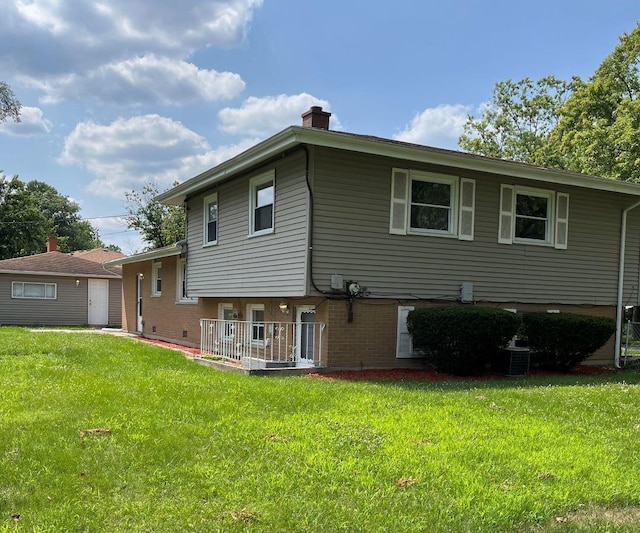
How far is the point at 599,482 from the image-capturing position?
4.27 meters

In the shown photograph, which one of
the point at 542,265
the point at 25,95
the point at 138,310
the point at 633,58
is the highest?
the point at 633,58

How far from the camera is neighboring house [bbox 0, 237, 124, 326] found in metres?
24.1

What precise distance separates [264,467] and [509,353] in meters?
7.19

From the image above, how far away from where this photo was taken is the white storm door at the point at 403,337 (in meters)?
10.5

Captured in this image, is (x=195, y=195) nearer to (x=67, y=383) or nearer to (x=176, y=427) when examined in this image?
(x=67, y=383)

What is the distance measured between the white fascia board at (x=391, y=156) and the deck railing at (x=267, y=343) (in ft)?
10.6

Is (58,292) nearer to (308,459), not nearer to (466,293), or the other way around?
(466,293)

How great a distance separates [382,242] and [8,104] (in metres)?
20.1

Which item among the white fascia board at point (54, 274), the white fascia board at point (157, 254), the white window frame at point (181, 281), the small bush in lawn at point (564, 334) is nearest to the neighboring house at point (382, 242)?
the small bush in lawn at point (564, 334)

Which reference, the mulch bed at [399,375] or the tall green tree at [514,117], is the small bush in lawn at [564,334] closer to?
the mulch bed at [399,375]

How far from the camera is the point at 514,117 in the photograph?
38031 mm

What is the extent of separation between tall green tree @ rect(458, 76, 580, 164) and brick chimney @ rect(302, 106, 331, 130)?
93.7 feet

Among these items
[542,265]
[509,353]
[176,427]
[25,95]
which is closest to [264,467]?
[176,427]

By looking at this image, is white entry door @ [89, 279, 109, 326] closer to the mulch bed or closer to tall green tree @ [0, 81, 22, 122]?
tall green tree @ [0, 81, 22, 122]
